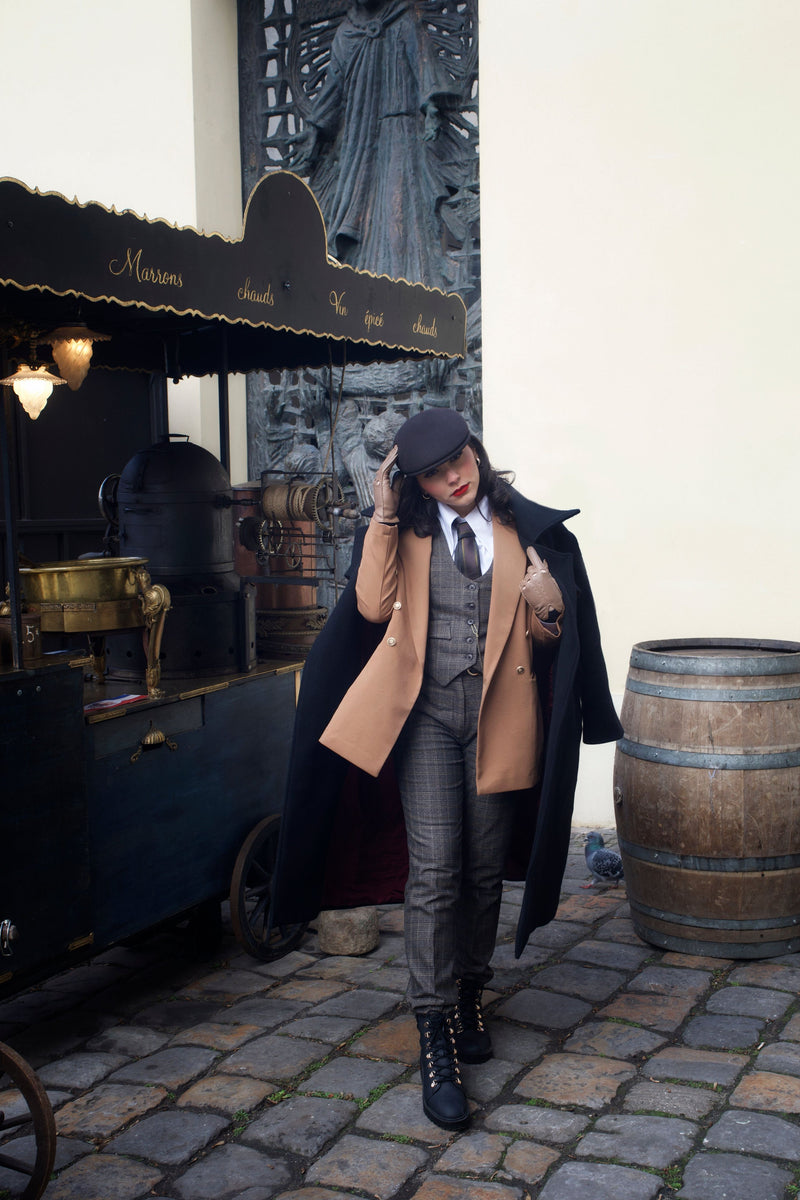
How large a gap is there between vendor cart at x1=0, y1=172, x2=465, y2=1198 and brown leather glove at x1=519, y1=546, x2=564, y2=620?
1.39 metres

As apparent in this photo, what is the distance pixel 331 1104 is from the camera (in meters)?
3.21

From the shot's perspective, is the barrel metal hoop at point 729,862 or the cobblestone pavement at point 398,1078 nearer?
the cobblestone pavement at point 398,1078

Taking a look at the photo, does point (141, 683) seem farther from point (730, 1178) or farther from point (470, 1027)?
point (730, 1178)

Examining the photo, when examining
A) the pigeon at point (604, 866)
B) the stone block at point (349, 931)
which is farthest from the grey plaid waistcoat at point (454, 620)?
the pigeon at point (604, 866)

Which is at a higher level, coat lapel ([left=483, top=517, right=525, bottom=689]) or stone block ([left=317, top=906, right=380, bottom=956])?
coat lapel ([left=483, top=517, right=525, bottom=689])

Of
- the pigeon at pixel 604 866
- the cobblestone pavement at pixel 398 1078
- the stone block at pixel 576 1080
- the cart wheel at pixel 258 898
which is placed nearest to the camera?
the cobblestone pavement at pixel 398 1078

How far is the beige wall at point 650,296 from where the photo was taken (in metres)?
5.41

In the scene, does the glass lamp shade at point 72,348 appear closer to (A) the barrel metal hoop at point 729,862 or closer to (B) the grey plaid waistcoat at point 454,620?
(B) the grey plaid waistcoat at point 454,620

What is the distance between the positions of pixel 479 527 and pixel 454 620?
29 cm

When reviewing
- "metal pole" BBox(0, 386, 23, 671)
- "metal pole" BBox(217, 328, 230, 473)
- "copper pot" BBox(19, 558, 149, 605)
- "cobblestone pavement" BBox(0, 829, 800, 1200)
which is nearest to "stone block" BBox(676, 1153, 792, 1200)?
"cobblestone pavement" BBox(0, 829, 800, 1200)

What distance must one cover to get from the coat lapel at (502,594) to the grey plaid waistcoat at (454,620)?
1.5 inches

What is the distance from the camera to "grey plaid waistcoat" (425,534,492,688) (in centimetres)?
326

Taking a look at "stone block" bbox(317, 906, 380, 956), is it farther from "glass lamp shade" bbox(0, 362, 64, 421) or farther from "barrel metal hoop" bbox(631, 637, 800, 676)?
"glass lamp shade" bbox(0, 362, 64, 421)

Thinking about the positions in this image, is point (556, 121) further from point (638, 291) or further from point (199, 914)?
point (199, 914)
